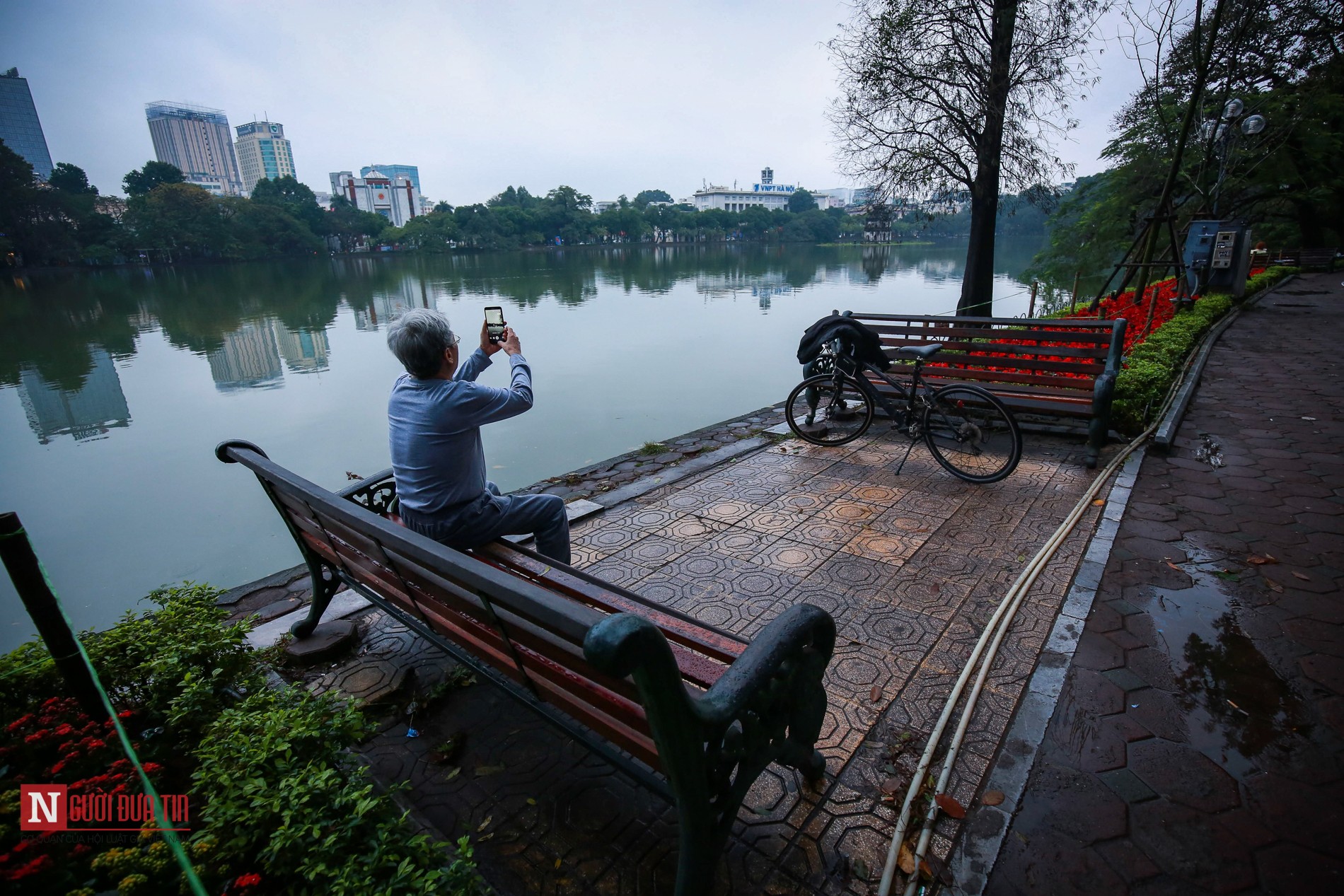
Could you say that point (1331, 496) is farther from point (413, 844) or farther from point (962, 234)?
point (962, 234)

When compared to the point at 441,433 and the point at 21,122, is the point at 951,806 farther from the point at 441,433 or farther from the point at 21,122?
the point at 21,122

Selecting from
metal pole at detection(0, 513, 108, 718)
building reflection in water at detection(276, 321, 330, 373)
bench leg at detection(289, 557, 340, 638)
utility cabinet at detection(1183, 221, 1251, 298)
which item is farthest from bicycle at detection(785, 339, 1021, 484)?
utility cabinet at detection(1183, 221, 1251, 298)

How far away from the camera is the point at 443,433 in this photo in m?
2.32

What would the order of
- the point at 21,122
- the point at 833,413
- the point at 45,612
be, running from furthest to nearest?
the point at 21,122 → the point at 833,413 → the point at 45,612

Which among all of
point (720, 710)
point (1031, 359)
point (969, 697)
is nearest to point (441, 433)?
point (720, 710)

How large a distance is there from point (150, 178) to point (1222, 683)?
69796 millimetres

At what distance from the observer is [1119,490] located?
13.7 feet

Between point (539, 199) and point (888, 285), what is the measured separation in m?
61.6

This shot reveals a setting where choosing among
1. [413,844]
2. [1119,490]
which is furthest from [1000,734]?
[1119,490]

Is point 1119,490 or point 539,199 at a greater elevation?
point 539,199

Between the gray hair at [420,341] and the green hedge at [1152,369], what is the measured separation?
4872 millimetres

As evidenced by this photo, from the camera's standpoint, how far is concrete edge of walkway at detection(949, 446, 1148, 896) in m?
1.75

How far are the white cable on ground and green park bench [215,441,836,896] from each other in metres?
0.31

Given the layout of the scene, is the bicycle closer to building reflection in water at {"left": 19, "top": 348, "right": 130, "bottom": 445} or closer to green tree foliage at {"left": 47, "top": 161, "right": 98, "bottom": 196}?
building reflection in water at {"left": 19, "top": 348, "right": 130, "bottom": 445}
